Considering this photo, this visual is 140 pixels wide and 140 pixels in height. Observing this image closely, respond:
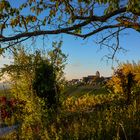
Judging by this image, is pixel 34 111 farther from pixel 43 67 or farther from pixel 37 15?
pixel 37 15

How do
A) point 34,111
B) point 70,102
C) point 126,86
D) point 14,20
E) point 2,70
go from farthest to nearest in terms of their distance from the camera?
point 70,102 < point 126,86 < point 2,70 < point 34,111 < point 14,20

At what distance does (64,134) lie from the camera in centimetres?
1212

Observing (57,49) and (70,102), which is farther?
(70,102)

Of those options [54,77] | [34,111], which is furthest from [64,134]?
[54,77]

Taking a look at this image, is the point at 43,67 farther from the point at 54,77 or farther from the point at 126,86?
the point at 126,86

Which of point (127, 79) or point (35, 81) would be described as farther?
point (127, 79)

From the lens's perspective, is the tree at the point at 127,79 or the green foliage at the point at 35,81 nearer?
the green foliage at the point at 35,81

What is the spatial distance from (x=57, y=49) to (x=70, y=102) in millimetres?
10483

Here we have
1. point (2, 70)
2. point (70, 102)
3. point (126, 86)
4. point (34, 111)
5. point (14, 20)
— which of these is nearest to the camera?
point (14, 20)

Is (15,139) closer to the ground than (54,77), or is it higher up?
closer to the ground

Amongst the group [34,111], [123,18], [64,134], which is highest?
[123,18]

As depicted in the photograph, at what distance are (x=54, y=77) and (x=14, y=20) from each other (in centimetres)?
1076

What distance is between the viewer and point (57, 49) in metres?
23.4

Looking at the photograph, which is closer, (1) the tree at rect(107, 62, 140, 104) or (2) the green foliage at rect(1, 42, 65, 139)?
(2) the green foliage at rect(1, 42, 65, 139)
